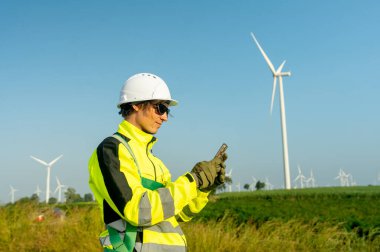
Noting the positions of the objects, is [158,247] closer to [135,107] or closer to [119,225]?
[119,225]

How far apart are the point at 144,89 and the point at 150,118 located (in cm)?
24

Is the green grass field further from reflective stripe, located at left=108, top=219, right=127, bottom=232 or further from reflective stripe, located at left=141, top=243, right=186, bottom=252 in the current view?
reflective stripe, located at left=108, top=219, right=127, bottom=232

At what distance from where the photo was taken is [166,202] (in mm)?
2773

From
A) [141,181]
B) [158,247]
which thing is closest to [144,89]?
[141,181]

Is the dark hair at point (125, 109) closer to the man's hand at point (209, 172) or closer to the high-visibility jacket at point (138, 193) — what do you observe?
the high-visibility jacket at point (138, 193)

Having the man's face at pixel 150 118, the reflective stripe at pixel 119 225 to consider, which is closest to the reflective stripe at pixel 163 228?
the reflective stripe at pixel 119 225

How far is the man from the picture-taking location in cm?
275

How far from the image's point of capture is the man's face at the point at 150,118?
316 cm

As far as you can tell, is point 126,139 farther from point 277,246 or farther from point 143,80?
point 277,246

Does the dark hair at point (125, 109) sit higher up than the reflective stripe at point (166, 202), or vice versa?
the dark hair at point (125, 109)

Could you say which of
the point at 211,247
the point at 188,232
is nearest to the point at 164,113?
the point at 211,247

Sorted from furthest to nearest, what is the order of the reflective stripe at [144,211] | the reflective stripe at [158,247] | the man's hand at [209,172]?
1. the man's hand at [209,172]
2. the reflective stripe at [158,247]
3. the reflective stripe at [144,211]

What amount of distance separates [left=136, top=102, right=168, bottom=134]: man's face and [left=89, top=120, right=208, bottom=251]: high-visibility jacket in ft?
0.21

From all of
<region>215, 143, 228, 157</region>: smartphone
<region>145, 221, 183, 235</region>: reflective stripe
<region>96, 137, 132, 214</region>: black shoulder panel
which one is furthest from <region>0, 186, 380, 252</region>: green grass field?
<region>96, 137, 132, 214</region>: black shoulder panel
